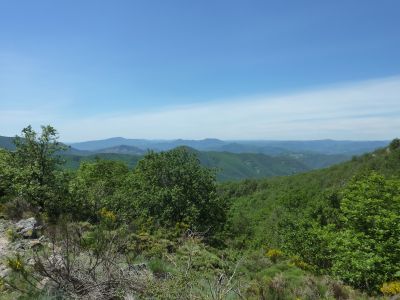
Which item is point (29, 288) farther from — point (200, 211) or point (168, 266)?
point (200, 211)

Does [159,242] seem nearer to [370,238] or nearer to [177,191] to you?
[177,191]

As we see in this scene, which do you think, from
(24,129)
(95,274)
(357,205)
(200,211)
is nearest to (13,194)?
(24,129)

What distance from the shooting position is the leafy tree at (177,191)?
20.9 meters

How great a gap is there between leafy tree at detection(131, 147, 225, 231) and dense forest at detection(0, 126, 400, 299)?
7 centimetres

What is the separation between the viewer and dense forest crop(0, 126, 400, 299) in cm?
641

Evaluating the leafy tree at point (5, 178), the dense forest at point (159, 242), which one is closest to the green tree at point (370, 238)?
the dense forest at point (159, 242)

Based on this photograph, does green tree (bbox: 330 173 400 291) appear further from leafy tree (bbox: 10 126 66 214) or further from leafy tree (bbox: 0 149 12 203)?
leafy tree (bbox: 0 149 12 203)

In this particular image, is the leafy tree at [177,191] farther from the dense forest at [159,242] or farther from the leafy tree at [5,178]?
the leafy tree at [5,178]

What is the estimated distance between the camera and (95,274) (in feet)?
21.6

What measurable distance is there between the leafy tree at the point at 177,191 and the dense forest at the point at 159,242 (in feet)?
0.22

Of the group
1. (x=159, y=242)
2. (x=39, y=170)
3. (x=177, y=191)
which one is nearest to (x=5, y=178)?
(x=39, y=170)

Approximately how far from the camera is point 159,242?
485 inches

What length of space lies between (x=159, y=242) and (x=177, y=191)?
29.6 feet

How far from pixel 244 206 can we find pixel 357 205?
3252 inches
